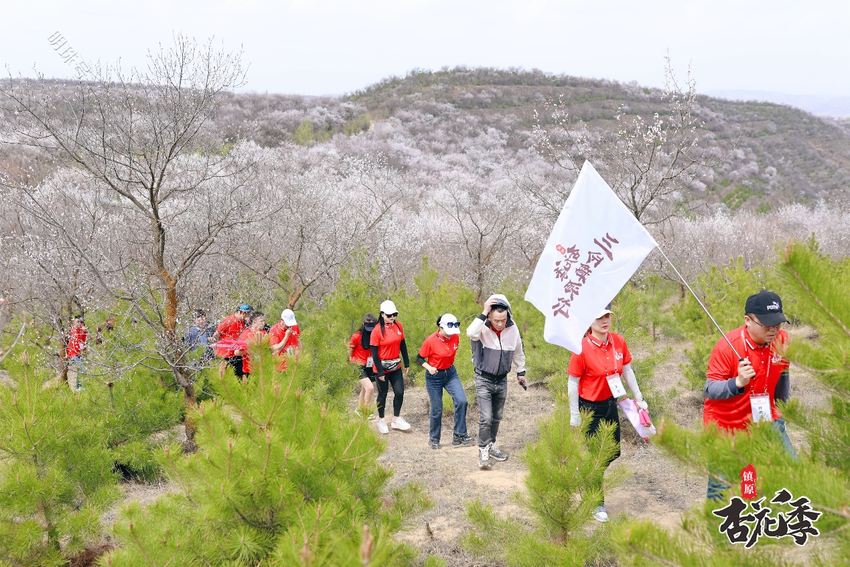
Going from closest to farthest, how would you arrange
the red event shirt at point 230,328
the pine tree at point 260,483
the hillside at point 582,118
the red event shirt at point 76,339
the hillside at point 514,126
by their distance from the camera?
the pine tree at point 260,483, the red event shirt at point 230,328, the red event shirt at point 76,339, the hillside at point 514,126, the hillside at point 582,118

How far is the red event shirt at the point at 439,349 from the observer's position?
236 inches

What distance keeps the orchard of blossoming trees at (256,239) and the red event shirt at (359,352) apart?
479 millimetres

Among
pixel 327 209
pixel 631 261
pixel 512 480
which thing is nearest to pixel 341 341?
pixel 512 480

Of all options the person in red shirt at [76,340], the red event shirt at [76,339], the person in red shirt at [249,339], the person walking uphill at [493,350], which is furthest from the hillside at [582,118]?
the person walking uphill at [493,350]

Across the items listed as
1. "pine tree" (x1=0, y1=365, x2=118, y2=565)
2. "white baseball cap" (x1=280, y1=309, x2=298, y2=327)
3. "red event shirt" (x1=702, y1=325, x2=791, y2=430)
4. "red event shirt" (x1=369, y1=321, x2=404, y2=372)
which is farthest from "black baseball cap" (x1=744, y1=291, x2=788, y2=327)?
"white baseball cap" (x1=280, y1=309, x2=298, y2=327)

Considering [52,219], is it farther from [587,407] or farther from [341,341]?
[587,407]

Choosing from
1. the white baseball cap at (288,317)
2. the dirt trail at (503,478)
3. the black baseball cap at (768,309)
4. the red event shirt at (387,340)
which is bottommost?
the dirt trail at (503,478)

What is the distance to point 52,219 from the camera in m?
5.45

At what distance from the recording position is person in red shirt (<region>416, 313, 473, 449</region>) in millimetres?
5988

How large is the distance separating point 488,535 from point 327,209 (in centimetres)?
1369

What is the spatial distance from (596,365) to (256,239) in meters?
11.2

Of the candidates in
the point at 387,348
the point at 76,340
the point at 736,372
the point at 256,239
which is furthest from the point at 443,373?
the point at 256,239

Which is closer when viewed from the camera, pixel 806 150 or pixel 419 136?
pixel 806 150

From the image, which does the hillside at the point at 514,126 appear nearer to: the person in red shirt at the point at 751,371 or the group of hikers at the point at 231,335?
the group of hikers at the point at 231,335
